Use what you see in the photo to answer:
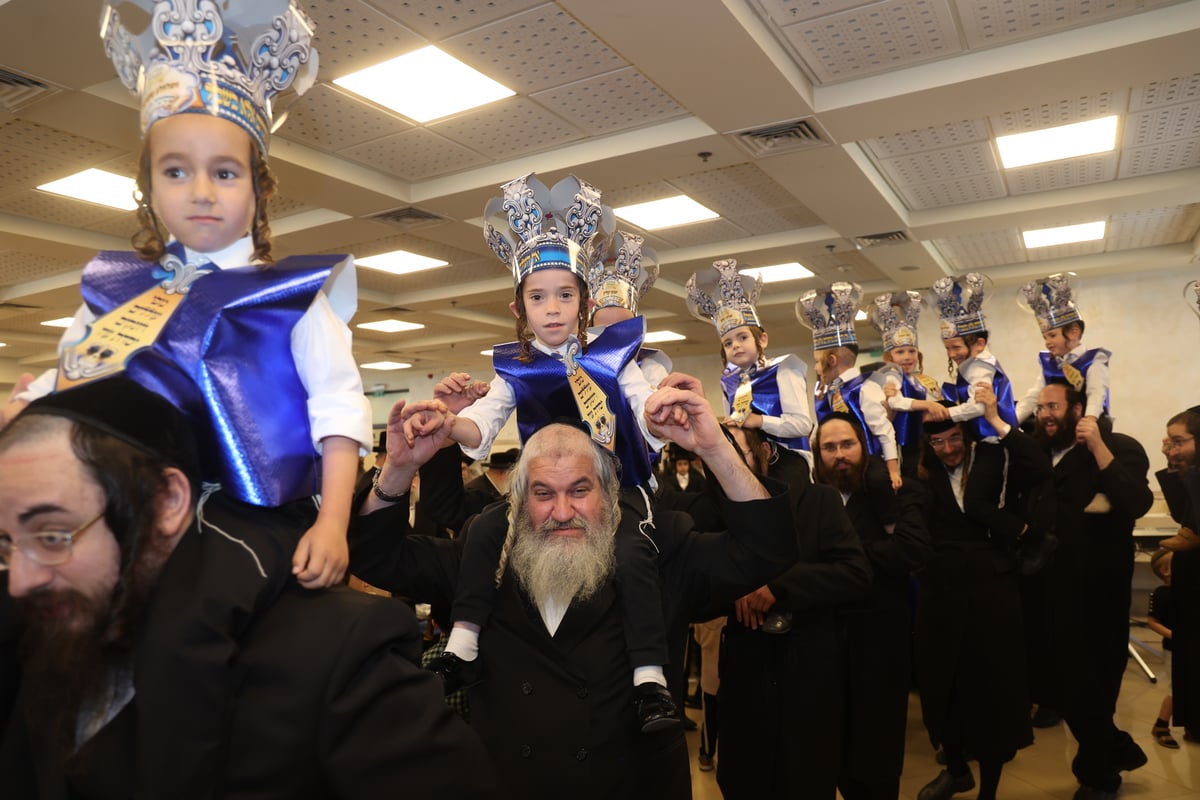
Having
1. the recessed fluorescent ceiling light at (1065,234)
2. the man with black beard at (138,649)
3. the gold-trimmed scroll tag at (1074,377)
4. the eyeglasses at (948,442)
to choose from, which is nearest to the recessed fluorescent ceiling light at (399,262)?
the eyeglasses at (948,442)

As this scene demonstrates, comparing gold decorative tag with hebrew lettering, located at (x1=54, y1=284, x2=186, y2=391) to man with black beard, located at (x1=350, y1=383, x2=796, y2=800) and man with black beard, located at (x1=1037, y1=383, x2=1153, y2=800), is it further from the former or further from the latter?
man with black beard, located at (x1=1037, y1=383, x2=1153, y2=800)

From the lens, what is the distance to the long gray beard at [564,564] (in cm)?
191

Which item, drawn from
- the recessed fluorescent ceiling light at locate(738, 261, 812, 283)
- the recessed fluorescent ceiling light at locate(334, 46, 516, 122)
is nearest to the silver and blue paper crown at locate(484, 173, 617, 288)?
the recessed fluorescent ceiling light at locate(334, 46, 516, 122)

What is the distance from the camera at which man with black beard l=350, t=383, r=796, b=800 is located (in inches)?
69.8

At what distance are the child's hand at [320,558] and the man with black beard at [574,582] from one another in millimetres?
631

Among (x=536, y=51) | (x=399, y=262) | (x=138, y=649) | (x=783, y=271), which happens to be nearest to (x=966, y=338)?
(x=783, y=271)

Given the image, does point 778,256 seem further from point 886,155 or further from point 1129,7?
point 1129,7

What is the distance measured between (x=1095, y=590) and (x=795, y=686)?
2.49m

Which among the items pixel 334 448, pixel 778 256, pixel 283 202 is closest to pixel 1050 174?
pixel 778 256

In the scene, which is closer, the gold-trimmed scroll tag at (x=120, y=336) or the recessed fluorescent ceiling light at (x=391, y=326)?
the gold-trimmed scroll tag at (x=120, y=336)

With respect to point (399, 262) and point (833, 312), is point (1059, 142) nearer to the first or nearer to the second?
point (833, 312)

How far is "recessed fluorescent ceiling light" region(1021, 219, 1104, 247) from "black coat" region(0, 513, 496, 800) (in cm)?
916

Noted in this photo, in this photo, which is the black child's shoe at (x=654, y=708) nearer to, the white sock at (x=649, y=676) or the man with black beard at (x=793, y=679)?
the white sock at (x=649, y=676)

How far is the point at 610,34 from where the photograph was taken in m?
4.02
